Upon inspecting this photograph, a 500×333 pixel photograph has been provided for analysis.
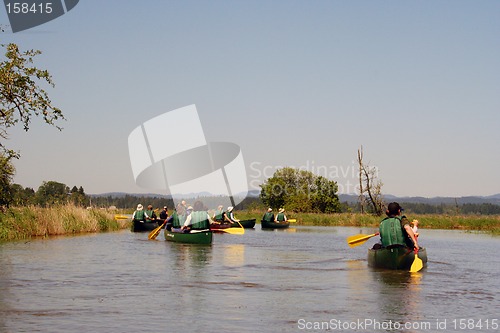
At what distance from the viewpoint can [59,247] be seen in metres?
26.9

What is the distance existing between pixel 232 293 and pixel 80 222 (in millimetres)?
23198

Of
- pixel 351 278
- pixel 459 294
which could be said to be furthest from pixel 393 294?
pixel 351 278

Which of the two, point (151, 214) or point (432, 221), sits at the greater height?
point (151, 214)

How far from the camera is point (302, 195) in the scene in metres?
94.8

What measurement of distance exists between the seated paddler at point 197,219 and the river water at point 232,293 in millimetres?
2794

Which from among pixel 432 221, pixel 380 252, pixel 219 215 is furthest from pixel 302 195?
pixel 380 252

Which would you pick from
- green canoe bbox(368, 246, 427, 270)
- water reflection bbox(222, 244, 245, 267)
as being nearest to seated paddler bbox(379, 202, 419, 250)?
green canoe bbox(368, 246, 427, 270)

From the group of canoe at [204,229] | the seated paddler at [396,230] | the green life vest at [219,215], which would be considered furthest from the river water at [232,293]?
the green life vest at [219,215]

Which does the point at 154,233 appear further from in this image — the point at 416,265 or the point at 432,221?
the point at 432,221

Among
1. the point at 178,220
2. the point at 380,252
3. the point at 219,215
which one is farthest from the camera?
the point at 219,215

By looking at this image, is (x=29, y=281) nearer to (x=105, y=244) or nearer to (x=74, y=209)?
(x=105, y=244)

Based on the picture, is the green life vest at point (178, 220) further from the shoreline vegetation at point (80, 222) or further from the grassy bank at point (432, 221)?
the grassy bank at point (432, 221)

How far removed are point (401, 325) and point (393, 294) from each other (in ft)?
12.2

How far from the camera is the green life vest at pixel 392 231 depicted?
19656 mm
